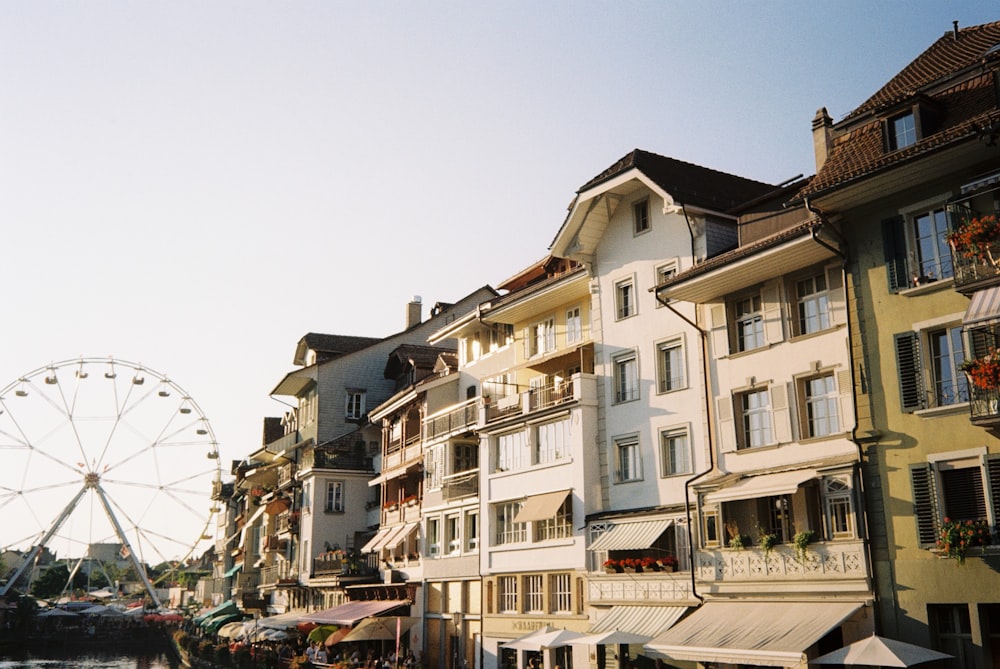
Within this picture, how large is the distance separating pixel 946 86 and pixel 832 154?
3271mm

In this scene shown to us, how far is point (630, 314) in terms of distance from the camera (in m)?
34.8

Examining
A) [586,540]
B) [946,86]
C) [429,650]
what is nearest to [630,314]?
[586,540]

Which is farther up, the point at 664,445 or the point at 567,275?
the point at 567,275

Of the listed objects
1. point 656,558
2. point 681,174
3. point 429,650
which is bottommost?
point 429,650

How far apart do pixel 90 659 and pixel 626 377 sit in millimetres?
59923

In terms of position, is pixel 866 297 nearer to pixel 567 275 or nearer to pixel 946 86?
pixel 946 86

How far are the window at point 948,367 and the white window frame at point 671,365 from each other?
8.91 meters

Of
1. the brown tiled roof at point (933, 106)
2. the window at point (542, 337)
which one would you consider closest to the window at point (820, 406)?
the brown tiled roof at point (933, 106)

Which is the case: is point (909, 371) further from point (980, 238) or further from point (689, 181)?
point (689, 181)

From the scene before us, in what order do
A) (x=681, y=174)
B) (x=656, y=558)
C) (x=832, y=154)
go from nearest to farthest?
(x=832, y=154) < (x=656, y=558) < (x=681, y=174)

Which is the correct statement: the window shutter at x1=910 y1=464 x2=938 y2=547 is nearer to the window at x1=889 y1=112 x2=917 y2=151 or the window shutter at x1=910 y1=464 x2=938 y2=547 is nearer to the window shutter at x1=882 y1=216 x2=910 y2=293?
the window shutter at x1=882 y1=216 x2=910 y2=293

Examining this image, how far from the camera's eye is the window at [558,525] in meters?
35.5

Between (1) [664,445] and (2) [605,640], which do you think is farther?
(1) [664,445]

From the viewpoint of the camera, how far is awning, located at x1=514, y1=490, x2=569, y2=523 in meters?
35.1
